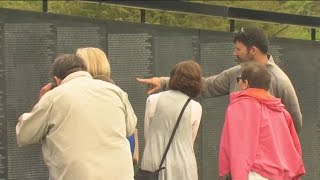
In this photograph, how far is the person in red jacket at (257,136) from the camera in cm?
577

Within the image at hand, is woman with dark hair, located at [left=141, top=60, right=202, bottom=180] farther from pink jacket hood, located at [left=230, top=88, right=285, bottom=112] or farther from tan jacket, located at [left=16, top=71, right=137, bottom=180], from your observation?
tan jacket, located at [left=16, top=71, right=137, bottom=180]

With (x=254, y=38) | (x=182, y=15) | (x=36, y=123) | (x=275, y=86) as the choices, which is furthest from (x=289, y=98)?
(x=182, y=15)

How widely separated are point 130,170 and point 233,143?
0.84 m

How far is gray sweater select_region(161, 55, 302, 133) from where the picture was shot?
648 cm

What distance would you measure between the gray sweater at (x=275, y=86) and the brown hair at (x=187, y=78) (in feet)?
1.30

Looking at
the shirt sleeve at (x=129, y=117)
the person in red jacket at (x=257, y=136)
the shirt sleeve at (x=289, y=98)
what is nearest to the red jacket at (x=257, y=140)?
the person in red jacket at (x=257, y=136)

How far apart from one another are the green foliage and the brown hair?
15.6 feet

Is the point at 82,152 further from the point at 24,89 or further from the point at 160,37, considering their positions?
the point at 160,37

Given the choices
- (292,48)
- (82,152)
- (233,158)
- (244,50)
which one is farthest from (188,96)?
(292,48)

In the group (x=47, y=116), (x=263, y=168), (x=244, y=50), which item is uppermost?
(x=244, y=50)

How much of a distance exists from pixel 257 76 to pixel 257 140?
0.53m

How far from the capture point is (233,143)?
5.80 meters

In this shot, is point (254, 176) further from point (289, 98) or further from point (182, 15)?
point (182, 15)

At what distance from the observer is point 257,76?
19.7 ft
